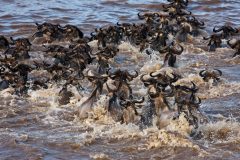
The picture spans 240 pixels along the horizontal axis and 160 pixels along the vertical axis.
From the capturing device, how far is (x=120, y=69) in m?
12.7

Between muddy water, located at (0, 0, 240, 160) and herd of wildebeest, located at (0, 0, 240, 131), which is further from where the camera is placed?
herd of wildebeest, located at (0, 0, 240, 131)

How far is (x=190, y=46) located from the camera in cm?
1611

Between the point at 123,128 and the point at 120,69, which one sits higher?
the point at 120,69

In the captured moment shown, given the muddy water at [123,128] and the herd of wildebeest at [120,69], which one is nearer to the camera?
the muddy water at [123,128]

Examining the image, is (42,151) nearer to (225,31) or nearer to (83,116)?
(83,116)

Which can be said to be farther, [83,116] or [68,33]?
[68,33]

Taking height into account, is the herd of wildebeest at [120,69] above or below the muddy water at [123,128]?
above

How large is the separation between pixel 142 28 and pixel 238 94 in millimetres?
4812

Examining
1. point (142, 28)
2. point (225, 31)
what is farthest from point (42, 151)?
point (225, 31)

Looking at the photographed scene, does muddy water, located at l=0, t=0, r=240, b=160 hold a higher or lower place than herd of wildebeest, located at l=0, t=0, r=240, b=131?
lower

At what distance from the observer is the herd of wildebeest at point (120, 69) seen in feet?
32.1

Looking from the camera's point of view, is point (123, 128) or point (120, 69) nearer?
point (123, 128)

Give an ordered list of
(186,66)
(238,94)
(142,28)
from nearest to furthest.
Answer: (238,94), (186,66), (142,28)

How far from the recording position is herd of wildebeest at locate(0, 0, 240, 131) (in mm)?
9773
